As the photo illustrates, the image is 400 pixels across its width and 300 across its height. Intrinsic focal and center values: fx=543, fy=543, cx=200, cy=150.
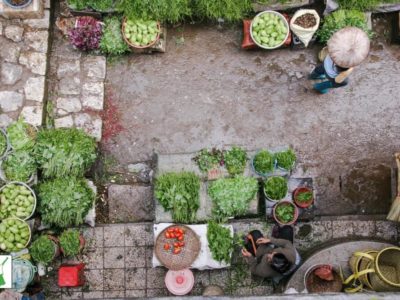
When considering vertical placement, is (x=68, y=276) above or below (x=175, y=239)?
below

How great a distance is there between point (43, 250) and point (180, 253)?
1964mm

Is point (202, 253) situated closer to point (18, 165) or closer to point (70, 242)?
point (70, 242)

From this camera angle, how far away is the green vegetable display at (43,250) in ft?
25.6

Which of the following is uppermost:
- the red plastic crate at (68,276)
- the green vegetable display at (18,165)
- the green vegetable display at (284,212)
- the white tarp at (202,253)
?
the green vegetable display at (18,165)

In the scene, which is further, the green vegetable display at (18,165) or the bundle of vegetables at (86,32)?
the bundle of vegetables at (86,32)

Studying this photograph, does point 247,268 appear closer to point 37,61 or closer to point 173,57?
point 173,57

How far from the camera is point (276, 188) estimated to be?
8.02 metres

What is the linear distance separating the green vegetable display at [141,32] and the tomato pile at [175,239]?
2.89m

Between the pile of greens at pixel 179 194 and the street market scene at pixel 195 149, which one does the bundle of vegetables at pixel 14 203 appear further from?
the pile of greens at pixel 179 194

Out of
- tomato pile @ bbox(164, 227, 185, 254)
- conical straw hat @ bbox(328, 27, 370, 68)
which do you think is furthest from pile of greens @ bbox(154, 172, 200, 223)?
conical straw hat @ bbox(328, 27, 370, 68)

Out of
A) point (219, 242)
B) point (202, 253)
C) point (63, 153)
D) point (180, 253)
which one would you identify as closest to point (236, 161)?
point (219, 242)

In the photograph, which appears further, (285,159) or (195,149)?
(195,149)

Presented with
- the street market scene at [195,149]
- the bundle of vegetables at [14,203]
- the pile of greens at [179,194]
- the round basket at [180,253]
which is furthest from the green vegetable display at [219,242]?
the bundle of vegetables at [14,203]

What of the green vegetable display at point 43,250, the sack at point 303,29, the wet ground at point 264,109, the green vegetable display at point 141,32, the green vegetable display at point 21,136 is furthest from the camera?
the wet ground at point 264,109
